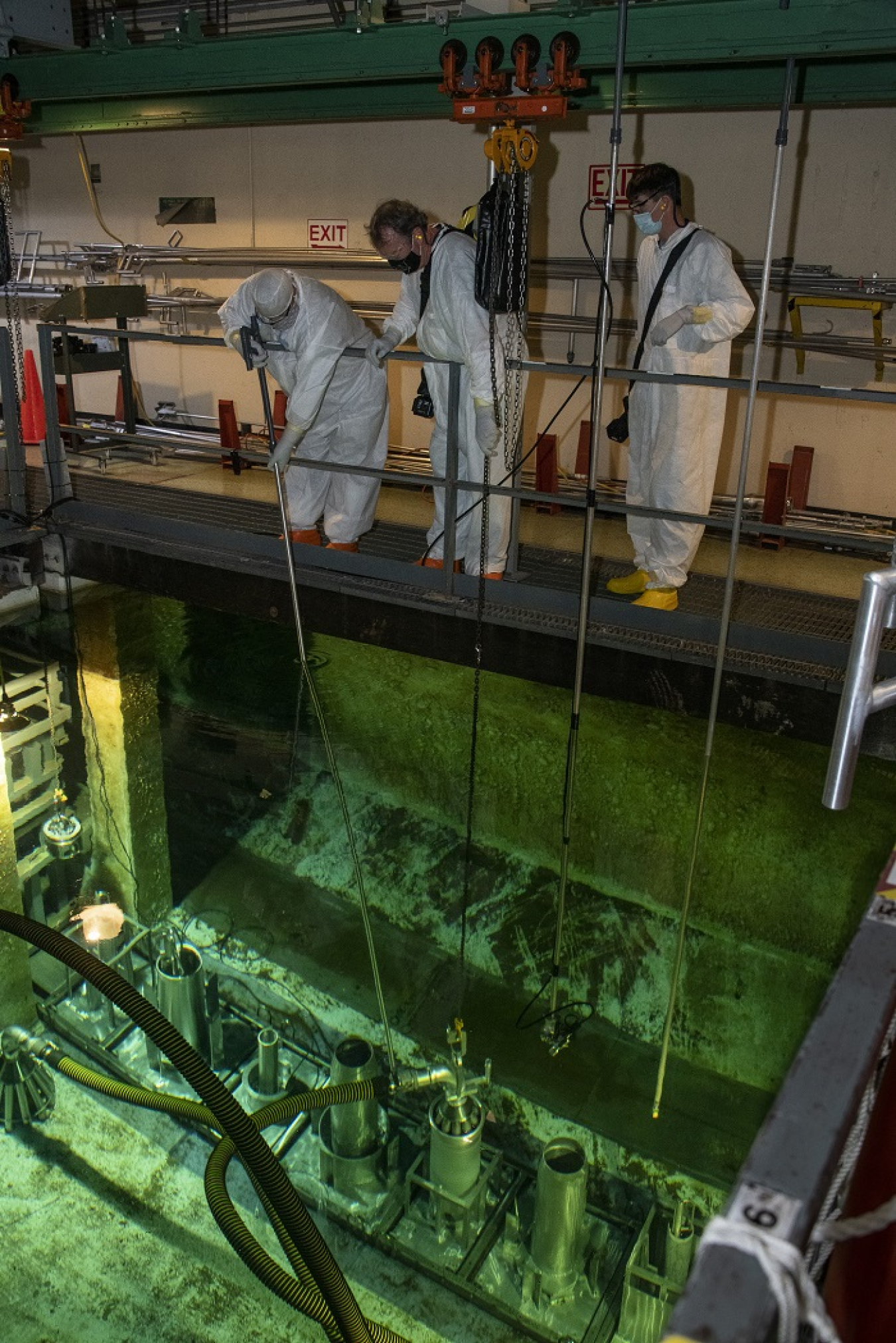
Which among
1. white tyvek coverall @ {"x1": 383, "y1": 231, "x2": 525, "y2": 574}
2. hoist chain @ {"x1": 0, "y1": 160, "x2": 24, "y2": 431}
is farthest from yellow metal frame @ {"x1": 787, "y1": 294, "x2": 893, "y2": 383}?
hoist chain @ {"x1": 0, "y1": 160, "x2": 24, "y2": 431}

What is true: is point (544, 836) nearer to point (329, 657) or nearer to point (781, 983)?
point (781, 983)

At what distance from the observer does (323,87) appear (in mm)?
5539

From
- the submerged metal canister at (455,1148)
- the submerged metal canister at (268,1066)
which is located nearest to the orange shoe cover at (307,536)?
the submerged metal canister at (268,1066)

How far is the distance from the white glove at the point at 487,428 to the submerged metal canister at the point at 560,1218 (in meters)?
2.59

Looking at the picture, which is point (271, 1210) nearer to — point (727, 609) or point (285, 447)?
point (727, 609)

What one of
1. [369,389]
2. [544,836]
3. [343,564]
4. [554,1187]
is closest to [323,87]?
[369,389]

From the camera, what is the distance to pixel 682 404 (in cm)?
404

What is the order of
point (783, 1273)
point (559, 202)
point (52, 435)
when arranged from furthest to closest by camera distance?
point (559, 202), point (52, 435), point (783, 1273)

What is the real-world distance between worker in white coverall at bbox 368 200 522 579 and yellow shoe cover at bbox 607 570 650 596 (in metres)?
0.49

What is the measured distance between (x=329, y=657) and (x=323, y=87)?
303 cm

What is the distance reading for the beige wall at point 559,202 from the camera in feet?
17.1

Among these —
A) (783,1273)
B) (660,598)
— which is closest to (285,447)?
(660,598)

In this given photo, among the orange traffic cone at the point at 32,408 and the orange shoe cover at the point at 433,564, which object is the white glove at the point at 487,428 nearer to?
the orange shoe cover at the point at 433,564

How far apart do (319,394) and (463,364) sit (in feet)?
2.38
